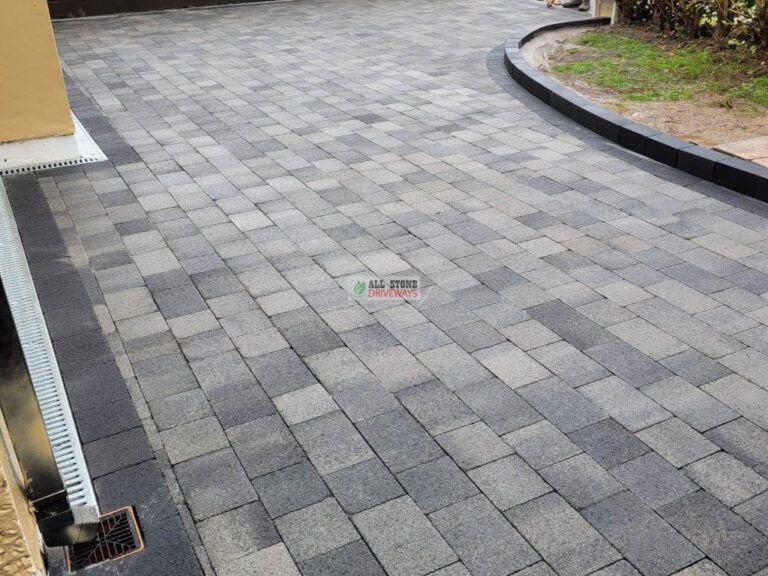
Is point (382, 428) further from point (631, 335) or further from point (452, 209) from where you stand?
point (452, 209)

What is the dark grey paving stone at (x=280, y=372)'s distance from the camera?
385cm

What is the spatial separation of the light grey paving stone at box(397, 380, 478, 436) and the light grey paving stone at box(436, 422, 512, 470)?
0.05 meters

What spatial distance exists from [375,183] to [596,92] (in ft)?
11.4

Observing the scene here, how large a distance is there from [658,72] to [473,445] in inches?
284

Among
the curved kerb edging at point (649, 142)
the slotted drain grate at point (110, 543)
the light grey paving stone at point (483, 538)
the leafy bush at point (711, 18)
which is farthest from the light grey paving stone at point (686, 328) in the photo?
the leafy bush at point (711, 18)

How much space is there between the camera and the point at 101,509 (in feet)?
9.88

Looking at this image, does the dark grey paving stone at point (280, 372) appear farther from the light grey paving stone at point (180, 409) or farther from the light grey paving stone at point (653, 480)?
the light grey paving stone at point (653, 480)

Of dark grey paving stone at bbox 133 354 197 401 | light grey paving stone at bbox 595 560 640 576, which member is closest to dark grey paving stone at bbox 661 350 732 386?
light grey paving stone at bbox 595 560 640 576

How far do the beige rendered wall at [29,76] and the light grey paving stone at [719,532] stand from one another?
6.25 metres

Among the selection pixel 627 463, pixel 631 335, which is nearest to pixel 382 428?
pixel 627 463

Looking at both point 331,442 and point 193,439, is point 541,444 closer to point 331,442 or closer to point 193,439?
point 331,442

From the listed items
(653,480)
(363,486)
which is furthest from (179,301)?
(653,480)

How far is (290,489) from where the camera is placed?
3.21 meters

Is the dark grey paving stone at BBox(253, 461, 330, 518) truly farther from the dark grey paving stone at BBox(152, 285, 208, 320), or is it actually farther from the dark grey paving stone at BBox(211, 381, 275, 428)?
the dark grey paving stone at BBox(152, 285, 208, 320)
